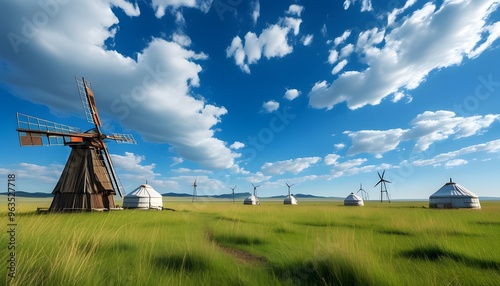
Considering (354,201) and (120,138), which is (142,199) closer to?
(120,138)

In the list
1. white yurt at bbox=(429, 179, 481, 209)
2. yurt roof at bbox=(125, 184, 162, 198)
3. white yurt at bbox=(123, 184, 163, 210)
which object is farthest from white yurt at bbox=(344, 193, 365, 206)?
yurt roof at bbox=(125, 184, 162, 198)

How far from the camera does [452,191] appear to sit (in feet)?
148

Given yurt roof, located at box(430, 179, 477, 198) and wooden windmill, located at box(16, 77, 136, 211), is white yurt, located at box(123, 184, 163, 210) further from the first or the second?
yurt roof, located at box(430, 179, 477, 198)

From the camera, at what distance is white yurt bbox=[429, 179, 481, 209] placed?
4294 centimetres

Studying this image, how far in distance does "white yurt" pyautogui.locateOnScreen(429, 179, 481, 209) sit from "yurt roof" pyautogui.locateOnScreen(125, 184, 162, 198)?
49.9 metres

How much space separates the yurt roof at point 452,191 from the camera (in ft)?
143

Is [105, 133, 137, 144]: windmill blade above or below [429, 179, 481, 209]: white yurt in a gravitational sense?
above

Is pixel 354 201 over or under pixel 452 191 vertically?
under

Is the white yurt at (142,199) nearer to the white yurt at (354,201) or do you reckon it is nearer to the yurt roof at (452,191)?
the yurt roof at (452,191)

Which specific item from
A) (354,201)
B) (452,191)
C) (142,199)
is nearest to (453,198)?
(452,191)

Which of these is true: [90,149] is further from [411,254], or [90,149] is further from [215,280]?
[411,254]

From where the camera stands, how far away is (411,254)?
24.6 feet

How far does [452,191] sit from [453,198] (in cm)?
168

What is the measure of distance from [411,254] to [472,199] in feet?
160
